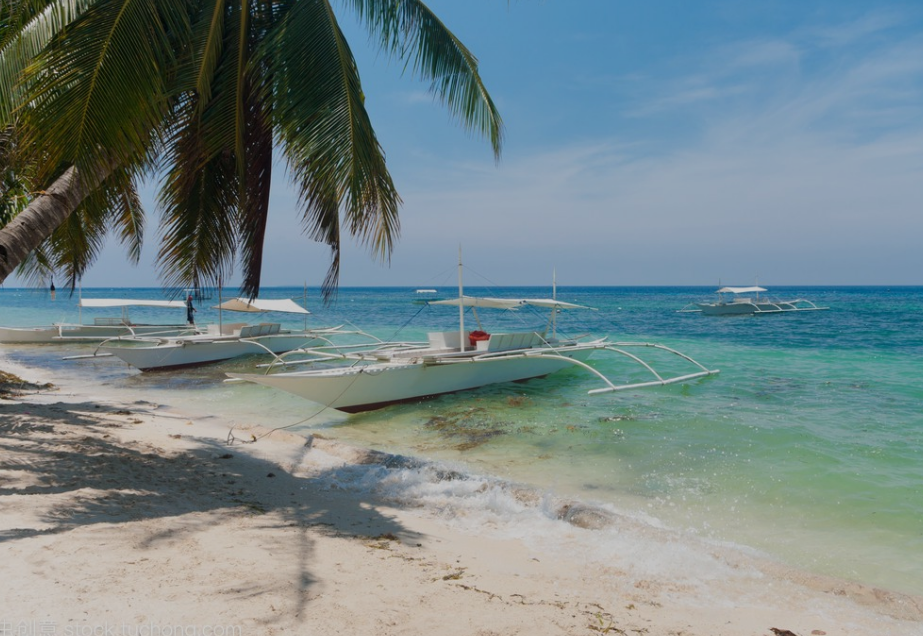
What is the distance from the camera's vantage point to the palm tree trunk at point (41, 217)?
13.1 ft

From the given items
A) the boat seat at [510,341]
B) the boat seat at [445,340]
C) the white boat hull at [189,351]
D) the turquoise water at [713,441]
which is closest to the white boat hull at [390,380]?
the turquoise water at [713,441]

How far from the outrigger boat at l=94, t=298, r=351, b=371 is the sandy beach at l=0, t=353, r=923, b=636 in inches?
346

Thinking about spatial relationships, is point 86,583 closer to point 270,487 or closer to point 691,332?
point 270,487

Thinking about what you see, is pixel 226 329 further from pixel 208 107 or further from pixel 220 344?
pixel 208 107

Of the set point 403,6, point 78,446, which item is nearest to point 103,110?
point 403,6

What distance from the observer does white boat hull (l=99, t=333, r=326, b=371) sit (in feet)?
47.0

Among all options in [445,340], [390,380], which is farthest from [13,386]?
[445,340]

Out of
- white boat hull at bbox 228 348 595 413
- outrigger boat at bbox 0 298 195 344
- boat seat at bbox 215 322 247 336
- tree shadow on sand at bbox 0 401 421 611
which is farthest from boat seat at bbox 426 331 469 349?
outrigger boat at bbox 0 298 195 344

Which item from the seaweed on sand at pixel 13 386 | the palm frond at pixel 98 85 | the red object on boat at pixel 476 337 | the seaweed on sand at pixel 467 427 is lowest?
the seaweed on sand at pixel 467 427

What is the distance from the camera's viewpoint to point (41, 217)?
13.7ft

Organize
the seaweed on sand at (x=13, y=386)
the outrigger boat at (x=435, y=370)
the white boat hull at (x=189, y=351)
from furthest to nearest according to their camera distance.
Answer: the white boat hull at (x=189, y=351), the seaweed on sand at (x=13, y=386), the outrigger boat at (x=435, y=370)

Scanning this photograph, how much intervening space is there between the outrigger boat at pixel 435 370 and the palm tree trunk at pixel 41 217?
12.5 ft

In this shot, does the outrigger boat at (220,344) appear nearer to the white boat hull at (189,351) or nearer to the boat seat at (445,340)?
the white boat hull at (189,351)

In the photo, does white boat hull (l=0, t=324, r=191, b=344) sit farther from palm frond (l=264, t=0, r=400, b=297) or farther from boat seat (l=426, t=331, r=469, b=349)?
palm frond (l=264, t=0, r=400, b=297)
